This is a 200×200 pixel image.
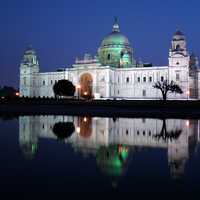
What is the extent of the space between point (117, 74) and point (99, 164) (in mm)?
81605

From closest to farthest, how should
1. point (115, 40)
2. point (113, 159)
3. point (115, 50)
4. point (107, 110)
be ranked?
point (113, 159) < point (107, 110) < point (115, 50) < point (115, 40)

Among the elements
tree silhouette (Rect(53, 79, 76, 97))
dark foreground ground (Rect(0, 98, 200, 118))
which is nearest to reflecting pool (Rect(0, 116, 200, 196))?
dark foreground ground (Rect(0, 98, 200, 118))

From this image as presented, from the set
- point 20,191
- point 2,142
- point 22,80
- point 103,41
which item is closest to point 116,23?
point 103,41

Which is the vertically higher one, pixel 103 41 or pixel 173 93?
pixel 103 41

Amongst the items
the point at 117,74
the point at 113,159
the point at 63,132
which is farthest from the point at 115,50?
the point at 113,159

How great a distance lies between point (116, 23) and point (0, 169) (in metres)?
101

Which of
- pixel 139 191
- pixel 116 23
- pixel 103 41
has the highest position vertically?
pixel 116 23

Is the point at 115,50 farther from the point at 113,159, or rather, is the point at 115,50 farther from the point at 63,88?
the point at 113,159

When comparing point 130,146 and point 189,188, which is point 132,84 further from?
point 189,188

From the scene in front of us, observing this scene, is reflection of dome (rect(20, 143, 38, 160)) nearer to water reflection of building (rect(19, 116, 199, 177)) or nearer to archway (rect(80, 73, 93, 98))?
water reflection of building (rect(19, 116, 199, 177))

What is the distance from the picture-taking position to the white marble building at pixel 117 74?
80.3m

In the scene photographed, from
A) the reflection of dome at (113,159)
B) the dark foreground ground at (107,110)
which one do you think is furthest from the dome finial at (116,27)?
the reflection of dome at (113,159)

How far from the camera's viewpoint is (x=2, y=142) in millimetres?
13984

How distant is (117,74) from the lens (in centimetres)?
9069
